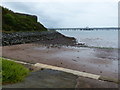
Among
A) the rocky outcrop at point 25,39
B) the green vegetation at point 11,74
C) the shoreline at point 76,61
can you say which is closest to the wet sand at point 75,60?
the shoreline at point 76,61

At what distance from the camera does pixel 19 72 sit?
17.2 feet

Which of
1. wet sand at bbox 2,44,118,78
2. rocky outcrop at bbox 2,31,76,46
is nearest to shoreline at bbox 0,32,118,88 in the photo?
wet sand at bbox 2,44,118,78

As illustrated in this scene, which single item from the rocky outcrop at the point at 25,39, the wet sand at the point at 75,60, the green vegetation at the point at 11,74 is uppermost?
the rocky outcrop at the point at 25,39

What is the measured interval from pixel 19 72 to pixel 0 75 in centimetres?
66

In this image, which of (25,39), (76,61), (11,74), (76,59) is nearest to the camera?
(11,74)

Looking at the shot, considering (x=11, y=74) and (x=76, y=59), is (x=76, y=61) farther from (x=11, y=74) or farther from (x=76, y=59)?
(x=11, y=74)

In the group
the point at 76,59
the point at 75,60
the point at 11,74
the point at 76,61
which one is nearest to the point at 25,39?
the point at 76,59

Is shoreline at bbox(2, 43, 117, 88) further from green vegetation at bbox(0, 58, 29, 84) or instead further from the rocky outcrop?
the rocky outcrop

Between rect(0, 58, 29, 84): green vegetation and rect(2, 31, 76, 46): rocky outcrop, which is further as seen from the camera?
rect(2, 31, 76, 46): rocky outcrop

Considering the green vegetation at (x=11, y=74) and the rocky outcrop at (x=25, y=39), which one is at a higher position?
the rocky outcrop at (x=25, y=39)

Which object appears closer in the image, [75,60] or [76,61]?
[76,61]

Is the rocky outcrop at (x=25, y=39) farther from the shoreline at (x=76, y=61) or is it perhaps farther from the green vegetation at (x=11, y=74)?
the green vegetation at (x=11, y=74)

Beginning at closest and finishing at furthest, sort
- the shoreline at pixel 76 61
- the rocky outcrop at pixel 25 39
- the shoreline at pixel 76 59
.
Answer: the shoreline at pixel 76 61, the shoreline at pixel 76 59, the rocky outcrop at pixel 25 39

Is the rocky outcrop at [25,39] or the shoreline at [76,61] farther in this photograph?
the rocky outcrop at [25,39]
